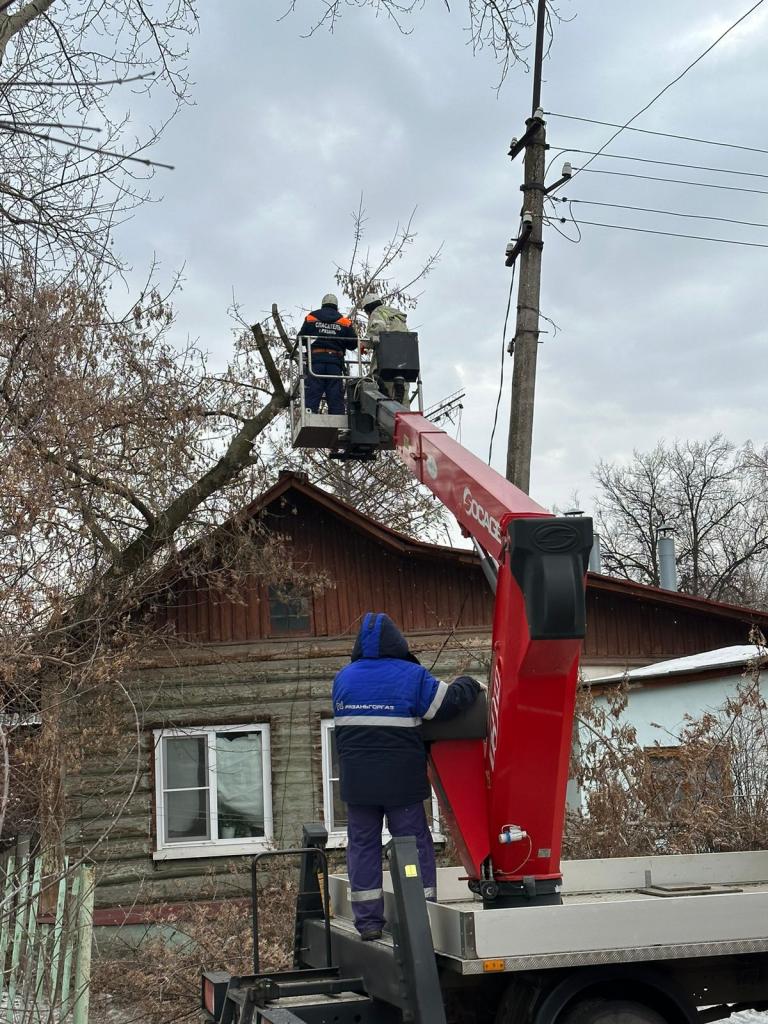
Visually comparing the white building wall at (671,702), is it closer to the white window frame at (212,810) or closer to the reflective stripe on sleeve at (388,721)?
the white window frame at (212,810)

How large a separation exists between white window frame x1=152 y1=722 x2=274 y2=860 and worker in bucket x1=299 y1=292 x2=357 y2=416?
20.4ft

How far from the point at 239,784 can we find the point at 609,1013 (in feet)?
32.3

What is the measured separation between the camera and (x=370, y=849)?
20.3 ft

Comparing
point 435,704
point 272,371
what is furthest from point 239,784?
point 435,704

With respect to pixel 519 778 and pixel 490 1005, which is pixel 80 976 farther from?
pixel 519 778

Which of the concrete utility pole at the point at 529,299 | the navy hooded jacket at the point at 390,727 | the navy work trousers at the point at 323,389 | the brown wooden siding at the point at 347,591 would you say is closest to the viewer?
the navy hooded jacket at the point at 390,727

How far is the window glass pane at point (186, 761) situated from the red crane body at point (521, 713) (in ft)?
30.4

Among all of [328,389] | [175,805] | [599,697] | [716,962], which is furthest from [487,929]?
[175,805]

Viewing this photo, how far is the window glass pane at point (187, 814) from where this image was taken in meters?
14.8

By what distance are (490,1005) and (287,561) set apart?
911 cm

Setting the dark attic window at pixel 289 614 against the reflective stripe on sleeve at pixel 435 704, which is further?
the dark attic window at pixel 289 614

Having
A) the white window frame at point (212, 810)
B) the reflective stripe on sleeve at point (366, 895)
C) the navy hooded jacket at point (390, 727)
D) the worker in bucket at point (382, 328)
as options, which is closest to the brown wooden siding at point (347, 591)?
the white window frame at point (212, 810)

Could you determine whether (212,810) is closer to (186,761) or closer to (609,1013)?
(186,761)

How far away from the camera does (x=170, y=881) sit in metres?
14.5
